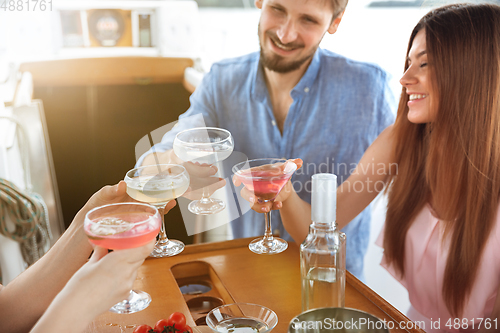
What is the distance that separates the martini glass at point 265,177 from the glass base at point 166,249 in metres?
0.21

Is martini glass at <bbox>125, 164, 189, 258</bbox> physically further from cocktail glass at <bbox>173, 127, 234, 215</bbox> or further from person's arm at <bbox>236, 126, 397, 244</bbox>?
person's arm at <bbox>236, 126, 397, 244</bbox>

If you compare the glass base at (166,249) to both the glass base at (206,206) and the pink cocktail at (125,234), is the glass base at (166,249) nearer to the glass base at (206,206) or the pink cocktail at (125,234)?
the glass base at (206,206)

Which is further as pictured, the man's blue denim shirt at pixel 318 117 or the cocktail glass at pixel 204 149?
the man's blue denim shirt at pixel 318 117

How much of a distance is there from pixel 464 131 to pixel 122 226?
3.59 ft

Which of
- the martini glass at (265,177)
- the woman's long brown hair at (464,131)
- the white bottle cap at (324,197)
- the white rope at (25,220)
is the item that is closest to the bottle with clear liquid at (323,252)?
the white bottle cap at (324,197)

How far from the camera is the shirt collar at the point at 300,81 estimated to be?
75.3 inches

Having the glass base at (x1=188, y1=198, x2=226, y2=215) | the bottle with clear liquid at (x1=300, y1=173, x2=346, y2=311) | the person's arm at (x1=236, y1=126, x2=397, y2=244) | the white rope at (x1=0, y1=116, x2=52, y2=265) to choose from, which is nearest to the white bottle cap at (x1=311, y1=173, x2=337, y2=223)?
the bottle with clear liquid at (x1=300, y1=173, x2=346, y2=311)

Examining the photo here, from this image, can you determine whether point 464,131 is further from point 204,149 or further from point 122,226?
point 122,226

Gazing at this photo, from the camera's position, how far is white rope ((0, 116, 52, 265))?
1874 mm

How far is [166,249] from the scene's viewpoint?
115 centimetres

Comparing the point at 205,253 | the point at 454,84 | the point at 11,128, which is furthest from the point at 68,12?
the point at 454,84

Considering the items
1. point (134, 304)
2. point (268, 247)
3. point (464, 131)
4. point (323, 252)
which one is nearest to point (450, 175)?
point (464, 131)

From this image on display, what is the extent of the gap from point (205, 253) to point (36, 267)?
0.53 meters

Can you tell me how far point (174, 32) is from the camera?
11.0 ft
